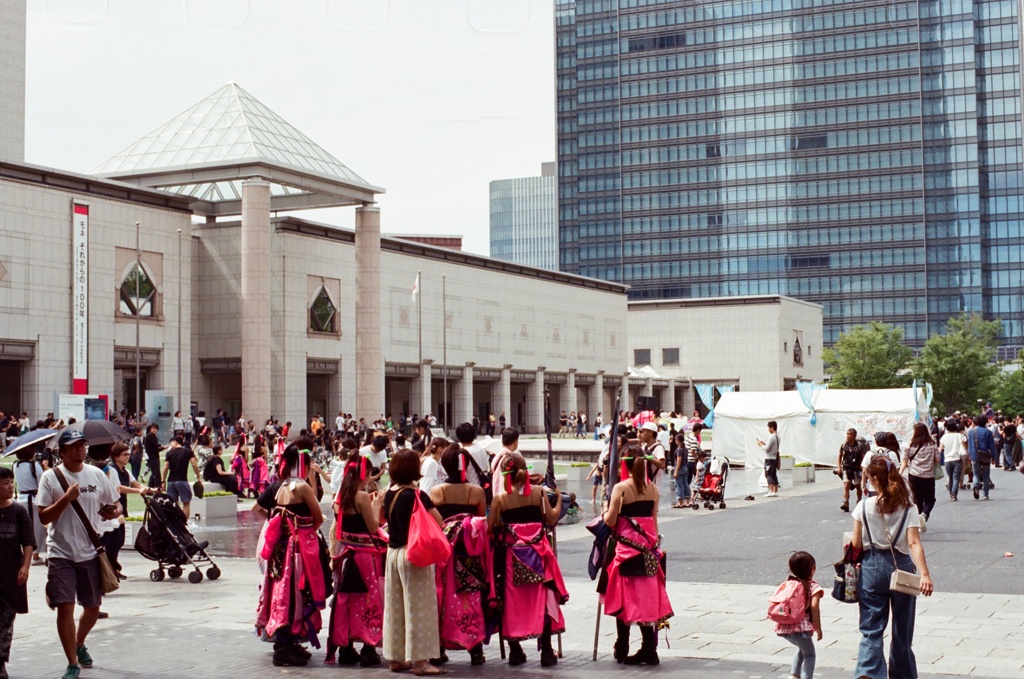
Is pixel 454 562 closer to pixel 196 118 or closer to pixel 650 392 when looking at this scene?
pixel 196 118

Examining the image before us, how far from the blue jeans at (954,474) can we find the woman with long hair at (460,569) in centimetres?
2131

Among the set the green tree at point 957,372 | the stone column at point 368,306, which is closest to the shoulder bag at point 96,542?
the stone column at point 368,306

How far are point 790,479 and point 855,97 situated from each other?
109522 mm

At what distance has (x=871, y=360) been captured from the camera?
105 meters

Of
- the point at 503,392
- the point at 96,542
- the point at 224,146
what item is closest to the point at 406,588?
the point at 96,542

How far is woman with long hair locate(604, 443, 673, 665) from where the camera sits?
976 centimetres

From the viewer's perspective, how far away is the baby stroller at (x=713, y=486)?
2631 cm

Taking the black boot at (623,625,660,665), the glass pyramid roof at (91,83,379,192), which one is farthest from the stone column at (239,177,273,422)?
the black boot at (623,625,660,665)

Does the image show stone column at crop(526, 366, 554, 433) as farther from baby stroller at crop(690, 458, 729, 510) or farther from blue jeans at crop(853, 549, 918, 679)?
blue jeans at crop(853, 549, 918, 679)

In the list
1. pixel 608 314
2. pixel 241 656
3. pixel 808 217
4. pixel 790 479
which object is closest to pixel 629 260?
pixel 808 217

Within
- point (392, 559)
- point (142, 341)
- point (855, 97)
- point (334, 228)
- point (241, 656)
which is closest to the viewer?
point (392, 559)

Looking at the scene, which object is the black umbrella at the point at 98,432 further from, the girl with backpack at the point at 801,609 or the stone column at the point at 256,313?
the stone column at the point at 256,313

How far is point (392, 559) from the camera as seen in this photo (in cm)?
952

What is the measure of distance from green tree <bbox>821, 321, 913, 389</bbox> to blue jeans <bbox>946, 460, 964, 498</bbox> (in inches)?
2983
